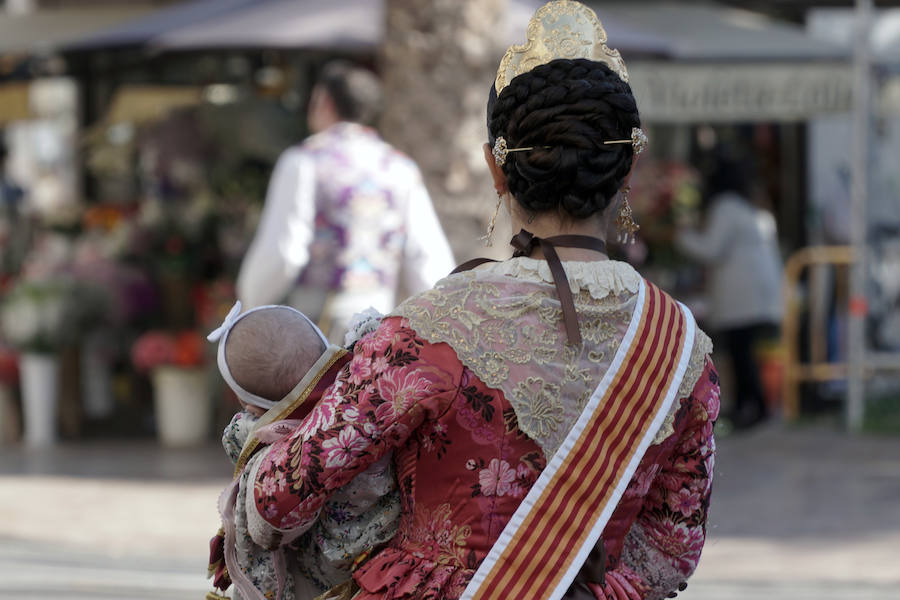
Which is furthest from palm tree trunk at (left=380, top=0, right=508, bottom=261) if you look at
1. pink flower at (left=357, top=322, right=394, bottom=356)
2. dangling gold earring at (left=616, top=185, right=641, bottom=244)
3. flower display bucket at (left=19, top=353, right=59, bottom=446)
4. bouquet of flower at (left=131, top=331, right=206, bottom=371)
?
pink flower at (left=357, top=322, right=394, bottom=356)

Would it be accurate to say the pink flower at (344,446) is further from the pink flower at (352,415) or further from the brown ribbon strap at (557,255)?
the brown ribbon strap at (557,255)

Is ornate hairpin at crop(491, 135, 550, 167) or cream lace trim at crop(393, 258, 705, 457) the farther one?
ornate hairpin at crop(491, 135, 550, 167)

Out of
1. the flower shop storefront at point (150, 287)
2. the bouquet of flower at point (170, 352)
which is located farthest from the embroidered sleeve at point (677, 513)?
the bouquet of flower at point (170, 352)

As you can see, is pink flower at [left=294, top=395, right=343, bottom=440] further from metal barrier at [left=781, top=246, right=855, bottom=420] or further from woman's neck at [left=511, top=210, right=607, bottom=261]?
metal barrier at [left=781, top=246, right=855, bottom=420]

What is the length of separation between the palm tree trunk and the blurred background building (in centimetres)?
1

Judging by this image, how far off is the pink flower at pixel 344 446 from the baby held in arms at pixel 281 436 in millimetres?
102

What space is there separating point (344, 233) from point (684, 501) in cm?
330

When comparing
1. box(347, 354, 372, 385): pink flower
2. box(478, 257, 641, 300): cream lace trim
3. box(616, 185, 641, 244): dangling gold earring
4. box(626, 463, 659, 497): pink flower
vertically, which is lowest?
box(626, 463, 659, 497): pink flower

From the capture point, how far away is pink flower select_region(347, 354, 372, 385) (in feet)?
7.23

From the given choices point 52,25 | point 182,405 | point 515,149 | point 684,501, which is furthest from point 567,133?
point 52,25

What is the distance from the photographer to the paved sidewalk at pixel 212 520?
6594mm

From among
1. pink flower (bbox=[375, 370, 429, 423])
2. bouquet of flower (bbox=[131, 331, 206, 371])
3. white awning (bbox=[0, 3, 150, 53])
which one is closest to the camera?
pink flower (bbox=[375, 370, 429, 423])

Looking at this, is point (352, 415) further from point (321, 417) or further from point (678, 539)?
point (678, 539)

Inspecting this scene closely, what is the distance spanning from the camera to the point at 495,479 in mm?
2223
